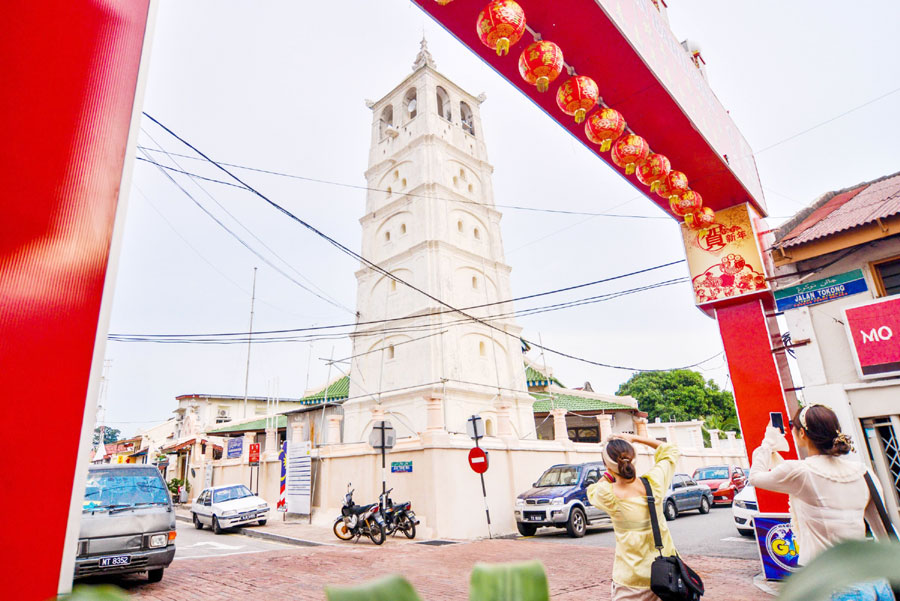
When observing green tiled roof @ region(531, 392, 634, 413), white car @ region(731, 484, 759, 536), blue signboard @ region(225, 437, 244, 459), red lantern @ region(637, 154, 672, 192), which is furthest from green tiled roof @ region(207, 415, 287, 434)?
red lantern @ region(637, 154, 672, 192)

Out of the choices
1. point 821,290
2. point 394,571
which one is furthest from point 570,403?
point 821,290

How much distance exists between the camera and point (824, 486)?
8.45 ft

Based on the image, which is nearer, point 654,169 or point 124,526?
point 654,169

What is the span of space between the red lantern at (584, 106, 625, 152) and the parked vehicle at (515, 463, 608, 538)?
8.38 metres

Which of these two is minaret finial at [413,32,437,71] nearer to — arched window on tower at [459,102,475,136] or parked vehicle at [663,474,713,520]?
arched window on tower at [459,102,475,136]

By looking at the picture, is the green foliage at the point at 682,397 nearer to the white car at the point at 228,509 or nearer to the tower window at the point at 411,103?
the tower window at the point at 411,103

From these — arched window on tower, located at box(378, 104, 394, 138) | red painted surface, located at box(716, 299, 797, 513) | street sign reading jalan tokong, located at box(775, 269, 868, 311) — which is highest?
arched window on tower, located at box(378, 104, 394, 138)

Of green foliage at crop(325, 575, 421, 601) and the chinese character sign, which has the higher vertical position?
the chinese character sign

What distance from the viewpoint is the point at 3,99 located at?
6.19 ft

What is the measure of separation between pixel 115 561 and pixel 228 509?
7945mm

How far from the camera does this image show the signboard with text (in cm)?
562

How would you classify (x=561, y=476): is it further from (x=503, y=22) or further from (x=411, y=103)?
(x=411, y=103)

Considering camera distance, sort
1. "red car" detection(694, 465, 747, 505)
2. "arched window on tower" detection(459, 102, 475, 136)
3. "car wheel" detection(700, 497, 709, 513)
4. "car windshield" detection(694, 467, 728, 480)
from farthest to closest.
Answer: "arched window on tower" detection(459, 102, 475, 136) < "car windshield" detection(694, 467, 728, 480) < "red car" detection(694, 465, 747, 505) < "car wheel" detection(700, 497, 709, 513)

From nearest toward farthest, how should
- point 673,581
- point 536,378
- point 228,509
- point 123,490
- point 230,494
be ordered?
1. point 673,581
2. point 123,490
3. point 228,509
4. point 230,494
5. point 536,378
